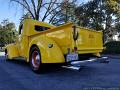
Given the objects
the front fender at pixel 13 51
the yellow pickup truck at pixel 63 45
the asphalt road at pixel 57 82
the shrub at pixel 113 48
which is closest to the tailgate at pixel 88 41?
the yellow pickup truck at pixel 63 45

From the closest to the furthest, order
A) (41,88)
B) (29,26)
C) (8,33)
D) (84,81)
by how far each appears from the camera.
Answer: (41,88) < (84,81) < (29,26) < (8,33)

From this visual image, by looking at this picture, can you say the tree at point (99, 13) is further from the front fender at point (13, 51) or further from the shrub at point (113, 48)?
the front fender at point (13, 51)

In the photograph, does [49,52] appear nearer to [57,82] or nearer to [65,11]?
[57,82]

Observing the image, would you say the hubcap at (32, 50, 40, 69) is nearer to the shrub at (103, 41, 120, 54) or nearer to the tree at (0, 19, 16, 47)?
the shrub at (103, 41, 120, 54)

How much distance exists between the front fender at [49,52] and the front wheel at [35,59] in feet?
1.14

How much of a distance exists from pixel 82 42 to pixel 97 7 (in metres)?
21.8

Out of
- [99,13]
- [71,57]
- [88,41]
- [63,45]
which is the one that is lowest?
[71,57]

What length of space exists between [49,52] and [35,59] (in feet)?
3.70

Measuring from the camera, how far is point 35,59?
889 cm

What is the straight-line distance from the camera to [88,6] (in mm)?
29625

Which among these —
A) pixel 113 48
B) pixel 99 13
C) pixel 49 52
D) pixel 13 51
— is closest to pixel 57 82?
pixel 49 52

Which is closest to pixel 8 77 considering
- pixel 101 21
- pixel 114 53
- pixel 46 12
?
pixel 114 53

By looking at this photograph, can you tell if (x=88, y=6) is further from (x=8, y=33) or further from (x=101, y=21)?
(x=8, y=33)

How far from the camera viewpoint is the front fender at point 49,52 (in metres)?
7.81
